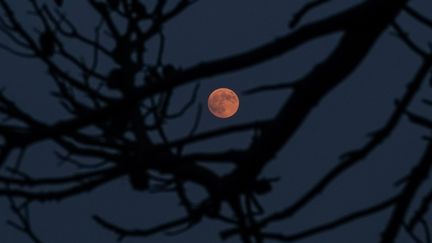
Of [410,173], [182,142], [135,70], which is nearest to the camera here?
[182,142]

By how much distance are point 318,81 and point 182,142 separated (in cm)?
42

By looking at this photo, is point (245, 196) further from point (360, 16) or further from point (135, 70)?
point (135, 70)

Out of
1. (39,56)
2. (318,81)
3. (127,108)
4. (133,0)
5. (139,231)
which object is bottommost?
(127,108)

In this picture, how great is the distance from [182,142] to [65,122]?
54 centimetres

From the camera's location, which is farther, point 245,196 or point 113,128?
point 113,128

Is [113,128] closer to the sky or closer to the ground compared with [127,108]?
closer to the sky

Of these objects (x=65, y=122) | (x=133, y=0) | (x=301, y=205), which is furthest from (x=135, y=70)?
(x=65, y=122)

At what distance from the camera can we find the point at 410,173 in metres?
2.34

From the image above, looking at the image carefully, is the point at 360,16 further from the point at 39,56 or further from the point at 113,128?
the point at 39,56

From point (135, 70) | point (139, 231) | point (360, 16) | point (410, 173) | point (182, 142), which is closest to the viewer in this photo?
point (360, 16)

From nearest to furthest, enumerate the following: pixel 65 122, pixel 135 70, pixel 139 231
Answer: pixel 65 122 → pixel 139 231 → pixel 135 70

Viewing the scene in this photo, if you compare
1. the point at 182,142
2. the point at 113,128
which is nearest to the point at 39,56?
the point at 113,128

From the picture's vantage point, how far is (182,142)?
213 centimetres

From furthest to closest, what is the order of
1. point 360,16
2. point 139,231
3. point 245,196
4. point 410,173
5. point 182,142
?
point 245,196 → point 139,231 → point 410,173 → point 182,142 → point 360,16
